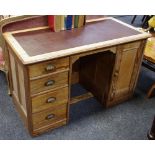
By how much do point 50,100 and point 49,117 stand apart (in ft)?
0.56

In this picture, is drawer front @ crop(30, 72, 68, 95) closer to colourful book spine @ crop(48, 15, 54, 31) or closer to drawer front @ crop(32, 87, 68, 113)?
drawer front @ crop(32, 87, 68, 113)

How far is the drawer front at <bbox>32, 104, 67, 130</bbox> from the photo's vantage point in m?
1.76

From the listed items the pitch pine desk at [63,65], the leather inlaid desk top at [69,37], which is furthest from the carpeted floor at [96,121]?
the leather inlaid desk top at [69,37]

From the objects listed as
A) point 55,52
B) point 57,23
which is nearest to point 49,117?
point 55,52

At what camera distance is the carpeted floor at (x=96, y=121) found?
74.2 inches

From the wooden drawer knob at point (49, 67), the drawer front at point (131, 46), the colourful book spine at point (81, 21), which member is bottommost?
the wooden drawer knob at point (49, 67)

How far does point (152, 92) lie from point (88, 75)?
2.20 ft

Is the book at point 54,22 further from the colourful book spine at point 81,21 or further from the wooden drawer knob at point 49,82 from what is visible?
the wooden drawer knob at point 49,82

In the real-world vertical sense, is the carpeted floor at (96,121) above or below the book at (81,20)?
below

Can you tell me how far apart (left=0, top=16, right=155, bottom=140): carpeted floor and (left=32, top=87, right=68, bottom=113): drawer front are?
27 cm

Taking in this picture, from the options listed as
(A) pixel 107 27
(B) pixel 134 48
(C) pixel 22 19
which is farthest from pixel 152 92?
(C) pixel 22 19

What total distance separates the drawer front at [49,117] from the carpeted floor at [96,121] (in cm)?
9

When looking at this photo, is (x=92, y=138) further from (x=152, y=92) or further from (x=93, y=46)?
(x=152, y=92)

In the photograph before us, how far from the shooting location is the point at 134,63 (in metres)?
2.04
